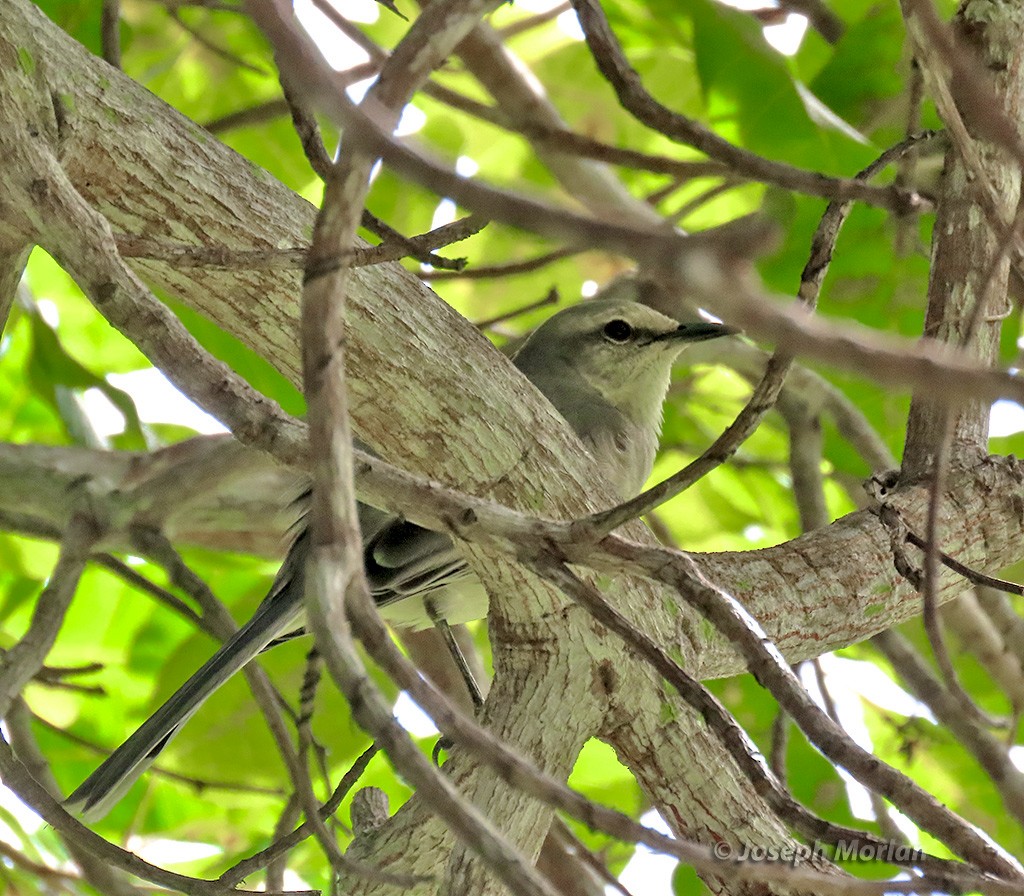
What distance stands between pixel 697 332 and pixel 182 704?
2.10m

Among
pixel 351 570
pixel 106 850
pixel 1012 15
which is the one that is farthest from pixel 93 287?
pixel 1012 15

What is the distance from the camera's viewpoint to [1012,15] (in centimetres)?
308

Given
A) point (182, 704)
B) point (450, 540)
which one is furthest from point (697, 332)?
Answer: point (182, 704)

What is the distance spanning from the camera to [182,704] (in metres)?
3.15

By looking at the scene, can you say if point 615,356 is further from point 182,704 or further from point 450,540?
point 182,704

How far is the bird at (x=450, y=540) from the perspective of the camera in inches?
123

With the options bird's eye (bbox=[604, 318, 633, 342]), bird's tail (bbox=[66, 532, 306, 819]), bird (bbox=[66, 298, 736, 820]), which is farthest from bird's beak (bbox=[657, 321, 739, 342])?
bird's tail (bbox=[66, 532, 306, 819])

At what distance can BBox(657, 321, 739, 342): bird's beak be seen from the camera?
4.14 m

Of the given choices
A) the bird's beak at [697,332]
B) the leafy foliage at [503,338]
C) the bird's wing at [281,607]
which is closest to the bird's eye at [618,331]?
the bird's beak at [697,332]

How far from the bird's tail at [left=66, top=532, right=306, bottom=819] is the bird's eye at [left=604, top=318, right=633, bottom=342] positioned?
63.5 inches

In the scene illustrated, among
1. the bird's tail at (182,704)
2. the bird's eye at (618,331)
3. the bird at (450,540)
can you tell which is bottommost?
the bird's tail at (182,704)

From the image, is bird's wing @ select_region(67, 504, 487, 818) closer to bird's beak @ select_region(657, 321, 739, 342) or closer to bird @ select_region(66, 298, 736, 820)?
bird @ select_region(66, 298, 736, 820)

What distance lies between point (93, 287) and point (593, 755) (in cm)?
306

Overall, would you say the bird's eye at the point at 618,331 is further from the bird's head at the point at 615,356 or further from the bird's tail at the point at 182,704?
the bird's tail at the point at 182,704
